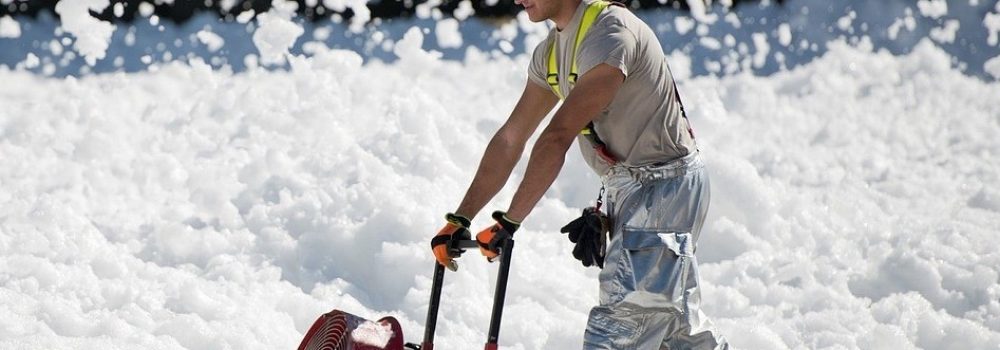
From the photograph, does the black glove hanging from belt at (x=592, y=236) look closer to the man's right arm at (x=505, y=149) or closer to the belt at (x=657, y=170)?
the belt at (x=657, y=170)

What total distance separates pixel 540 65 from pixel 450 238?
474 mm

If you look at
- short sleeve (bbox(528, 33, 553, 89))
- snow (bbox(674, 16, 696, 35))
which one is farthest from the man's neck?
snow (bbox(674, 16, 696, 35))

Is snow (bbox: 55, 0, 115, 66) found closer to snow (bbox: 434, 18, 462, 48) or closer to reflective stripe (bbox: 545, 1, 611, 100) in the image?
snow (bbox: 434, 18, 462, 48)

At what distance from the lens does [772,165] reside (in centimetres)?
700

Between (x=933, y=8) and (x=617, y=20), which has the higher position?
(x=617, y=20)

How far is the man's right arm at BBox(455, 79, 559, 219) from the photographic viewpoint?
302cm

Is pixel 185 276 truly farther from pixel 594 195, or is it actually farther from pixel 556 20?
pixel 556 20

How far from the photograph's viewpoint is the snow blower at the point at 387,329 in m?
2.71

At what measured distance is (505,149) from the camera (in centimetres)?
306

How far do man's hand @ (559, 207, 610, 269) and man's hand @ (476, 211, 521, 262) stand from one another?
0.64ft

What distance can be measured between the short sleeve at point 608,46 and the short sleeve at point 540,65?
256 mm

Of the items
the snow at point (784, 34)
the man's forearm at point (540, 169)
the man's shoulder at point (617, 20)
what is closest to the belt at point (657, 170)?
the man's forearm at point (540, 169)

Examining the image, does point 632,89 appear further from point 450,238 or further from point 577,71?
point 450,238

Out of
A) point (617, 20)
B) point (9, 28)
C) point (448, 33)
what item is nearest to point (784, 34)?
point (448, 33)
